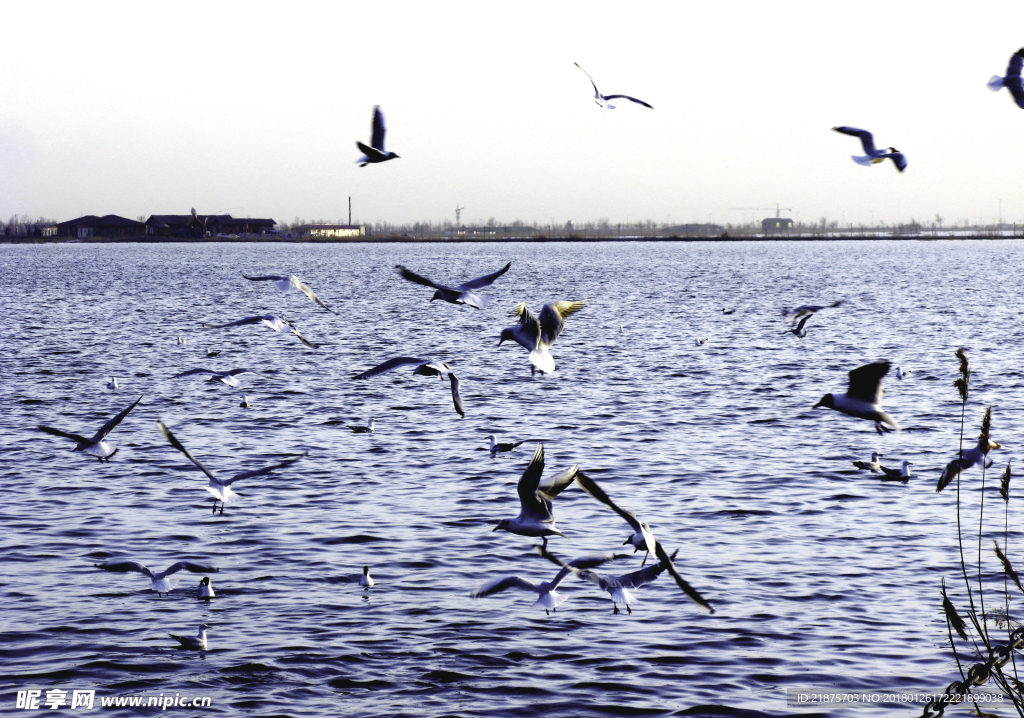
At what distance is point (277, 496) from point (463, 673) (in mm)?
7915

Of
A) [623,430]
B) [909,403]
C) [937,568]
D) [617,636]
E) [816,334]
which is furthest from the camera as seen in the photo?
[816,334]

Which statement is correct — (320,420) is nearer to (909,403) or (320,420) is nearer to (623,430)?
(623,430)

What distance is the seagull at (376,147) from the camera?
13.1 m

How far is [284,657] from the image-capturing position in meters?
11.8

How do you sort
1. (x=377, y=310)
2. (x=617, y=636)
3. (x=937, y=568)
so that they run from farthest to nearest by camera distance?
(x=377, y=310)
(x=937, y=568)
(x=617, y=636)

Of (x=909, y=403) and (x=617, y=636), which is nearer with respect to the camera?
(x=617, y=636)

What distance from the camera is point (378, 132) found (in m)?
14.0

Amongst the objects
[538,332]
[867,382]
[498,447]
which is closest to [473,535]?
[498,447]

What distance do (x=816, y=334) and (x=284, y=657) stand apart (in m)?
40.5

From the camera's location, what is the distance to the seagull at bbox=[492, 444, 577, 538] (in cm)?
939

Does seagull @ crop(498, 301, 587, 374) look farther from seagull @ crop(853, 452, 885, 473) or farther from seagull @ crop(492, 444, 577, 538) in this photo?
seagull @ crop(853, 452, 885, 473)

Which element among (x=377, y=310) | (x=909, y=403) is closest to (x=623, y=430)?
(x=909, y=403)

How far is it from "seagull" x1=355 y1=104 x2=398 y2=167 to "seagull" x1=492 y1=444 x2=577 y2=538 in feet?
16.0

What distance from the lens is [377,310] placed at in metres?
66.9
